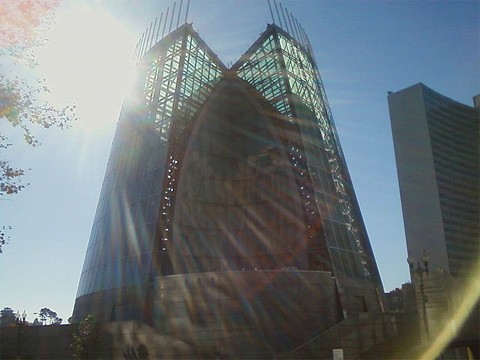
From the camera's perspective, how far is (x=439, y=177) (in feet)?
419

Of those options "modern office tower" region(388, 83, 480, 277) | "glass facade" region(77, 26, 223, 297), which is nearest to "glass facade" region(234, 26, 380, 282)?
"glass facade" region(77, 26, 223, 297)

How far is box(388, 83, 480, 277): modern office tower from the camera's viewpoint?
412 ft

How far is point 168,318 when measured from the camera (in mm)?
30906

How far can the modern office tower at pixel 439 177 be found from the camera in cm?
12544

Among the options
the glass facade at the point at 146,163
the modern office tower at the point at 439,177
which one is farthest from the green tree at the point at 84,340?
the modern office tower at the point at 439,177

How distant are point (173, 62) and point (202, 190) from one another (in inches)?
552

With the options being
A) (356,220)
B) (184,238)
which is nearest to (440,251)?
(356,220)

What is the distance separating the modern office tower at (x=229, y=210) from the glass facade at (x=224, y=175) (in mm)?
144

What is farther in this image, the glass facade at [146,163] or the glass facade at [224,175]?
the glass facade at [224,175]

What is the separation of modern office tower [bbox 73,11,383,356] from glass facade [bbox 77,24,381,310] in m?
0.14

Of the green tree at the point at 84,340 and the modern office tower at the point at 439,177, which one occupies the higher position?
the modern office tower at the point at 439,177

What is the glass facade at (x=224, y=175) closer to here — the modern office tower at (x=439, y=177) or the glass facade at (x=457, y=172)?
the modern office tower at (x=439, y=177)

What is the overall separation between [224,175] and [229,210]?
4139 mm

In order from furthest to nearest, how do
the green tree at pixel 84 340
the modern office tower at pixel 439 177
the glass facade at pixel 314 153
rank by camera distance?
1. the modern office tower at pixel 439 177
2. the glass facade at pixel 314 153
3. the green tree at pixel 84 340
